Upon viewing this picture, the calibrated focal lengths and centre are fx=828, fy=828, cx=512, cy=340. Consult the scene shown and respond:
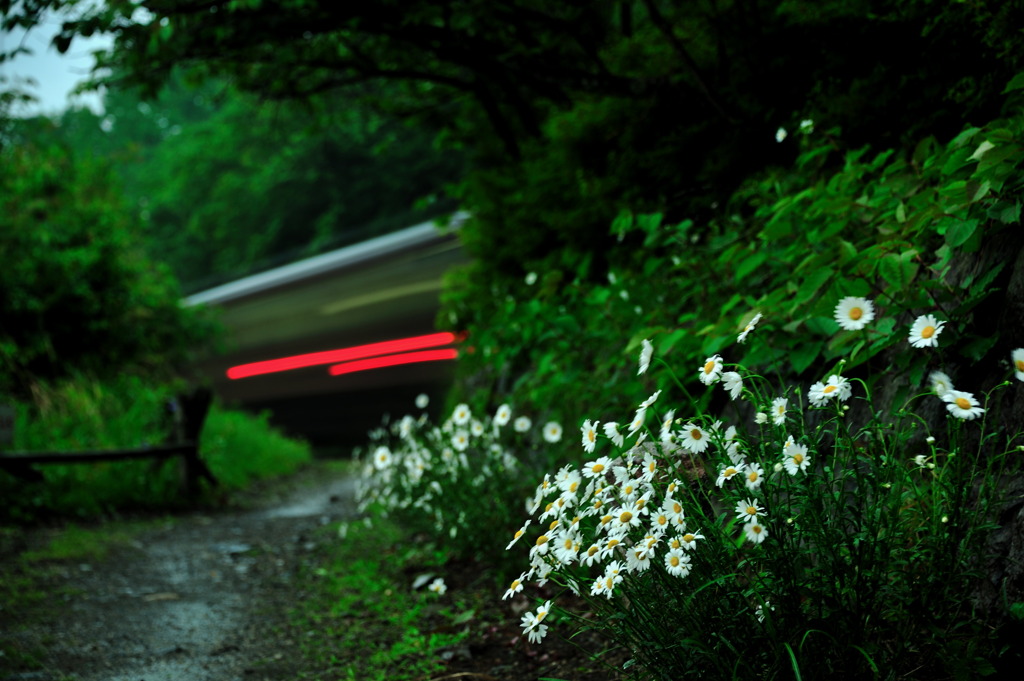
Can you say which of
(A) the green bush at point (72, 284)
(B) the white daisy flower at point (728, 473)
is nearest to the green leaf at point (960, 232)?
(B) the white daisy flower at point (728, 473)

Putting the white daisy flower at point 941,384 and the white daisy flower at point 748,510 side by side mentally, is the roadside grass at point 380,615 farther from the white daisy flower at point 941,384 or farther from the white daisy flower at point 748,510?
the white daisy flower at point 941,384

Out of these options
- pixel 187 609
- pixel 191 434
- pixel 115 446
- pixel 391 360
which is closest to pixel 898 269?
pixel 187 609

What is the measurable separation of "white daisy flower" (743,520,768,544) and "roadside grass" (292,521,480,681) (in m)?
1.49

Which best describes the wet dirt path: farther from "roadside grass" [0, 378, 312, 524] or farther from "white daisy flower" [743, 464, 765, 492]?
"white daisy flower" [743, 464, 765, 492]

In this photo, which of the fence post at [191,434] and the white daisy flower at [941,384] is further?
the fence post at [191,434]

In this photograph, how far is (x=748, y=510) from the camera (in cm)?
186

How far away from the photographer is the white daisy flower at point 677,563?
6.09 feet

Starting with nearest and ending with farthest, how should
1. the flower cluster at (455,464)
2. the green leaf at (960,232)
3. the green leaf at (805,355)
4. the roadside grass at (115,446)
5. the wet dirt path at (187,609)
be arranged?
the green leaf at (960,232)
the green leaf at (805,355)
the wet dirt path at (187,609)
the flower cluster at (455,464)
the roadside grass at (115,446)

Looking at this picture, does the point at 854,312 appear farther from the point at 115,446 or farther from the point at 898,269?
the point at 115,446

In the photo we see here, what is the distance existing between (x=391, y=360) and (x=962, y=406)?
9.86m

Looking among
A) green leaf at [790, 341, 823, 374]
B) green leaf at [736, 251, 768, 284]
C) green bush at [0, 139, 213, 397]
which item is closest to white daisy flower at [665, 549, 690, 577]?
green leaf at [790, 341, 823, 374]

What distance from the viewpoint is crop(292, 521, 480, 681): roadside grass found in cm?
306

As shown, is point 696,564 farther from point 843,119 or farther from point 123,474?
point 123,474

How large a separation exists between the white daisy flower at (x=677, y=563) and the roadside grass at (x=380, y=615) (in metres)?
1.30
